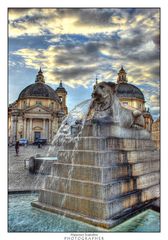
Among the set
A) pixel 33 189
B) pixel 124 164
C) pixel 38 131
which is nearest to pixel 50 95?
pixel 38 131

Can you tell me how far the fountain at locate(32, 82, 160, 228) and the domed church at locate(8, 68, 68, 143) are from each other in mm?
24049

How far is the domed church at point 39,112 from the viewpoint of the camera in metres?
34.7

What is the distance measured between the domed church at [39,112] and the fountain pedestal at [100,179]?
960 inches

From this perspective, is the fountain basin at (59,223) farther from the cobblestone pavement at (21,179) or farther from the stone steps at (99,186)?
the cobblestone pavement at (21,179)

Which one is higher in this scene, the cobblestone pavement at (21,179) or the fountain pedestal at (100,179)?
the fountain pedestal at (100,179)

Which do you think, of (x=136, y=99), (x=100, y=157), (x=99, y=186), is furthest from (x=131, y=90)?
(x=99, y=186)

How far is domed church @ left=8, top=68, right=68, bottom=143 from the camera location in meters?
34.7

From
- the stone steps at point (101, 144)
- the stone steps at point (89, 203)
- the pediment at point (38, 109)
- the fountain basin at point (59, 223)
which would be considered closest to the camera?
the fountain basin at point (59, 223)

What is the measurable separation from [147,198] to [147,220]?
52.8 inches

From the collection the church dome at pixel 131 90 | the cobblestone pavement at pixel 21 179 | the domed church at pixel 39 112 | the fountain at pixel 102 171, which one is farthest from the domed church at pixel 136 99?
the domed church at pixel 39 112

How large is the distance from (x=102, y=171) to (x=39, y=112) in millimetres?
36108

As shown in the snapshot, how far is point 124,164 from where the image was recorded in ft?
24.0

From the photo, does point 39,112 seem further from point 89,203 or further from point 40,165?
point 89,203
